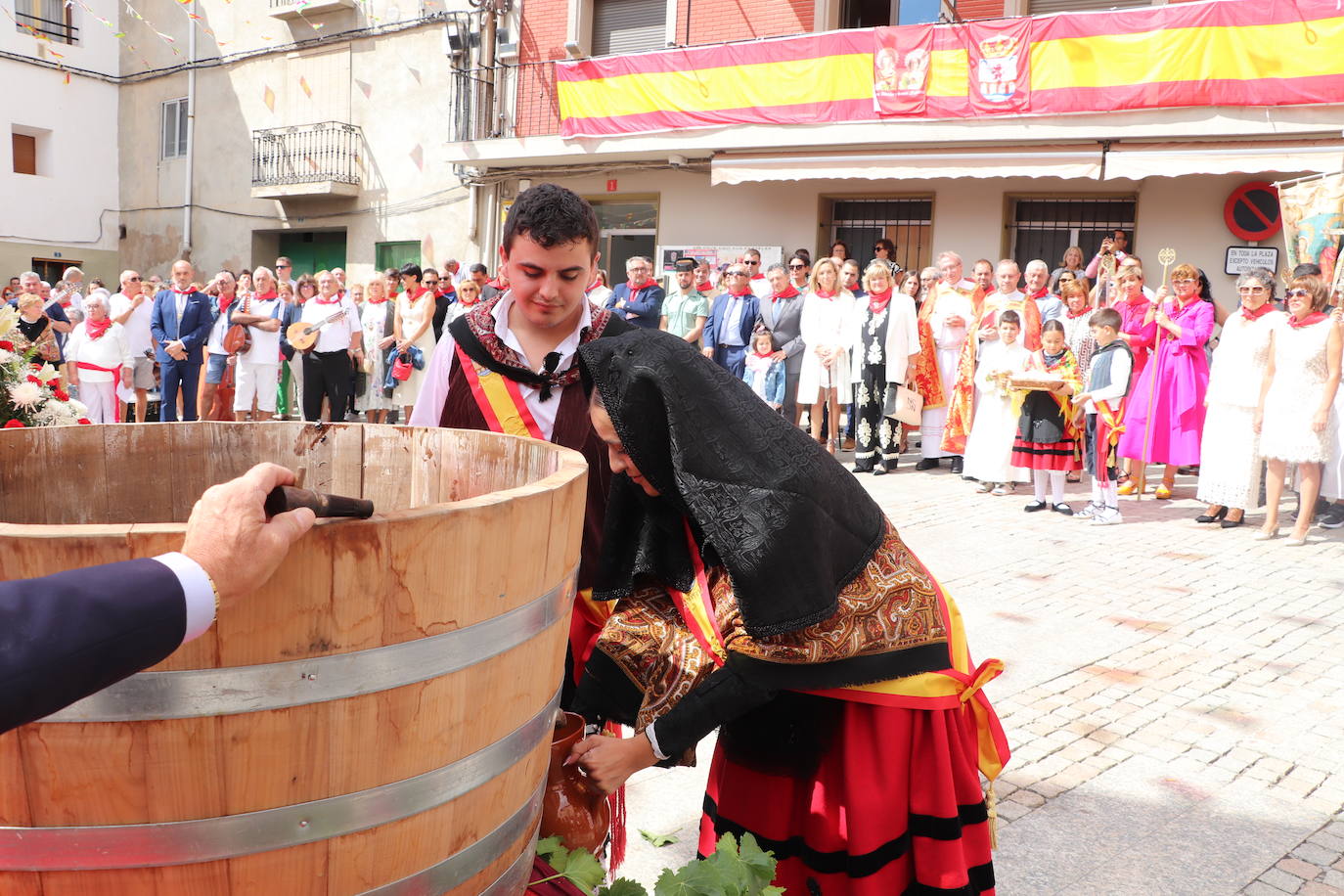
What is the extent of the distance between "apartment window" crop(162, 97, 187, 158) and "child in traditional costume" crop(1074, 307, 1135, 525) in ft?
69.3

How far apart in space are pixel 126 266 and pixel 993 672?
26.6 m

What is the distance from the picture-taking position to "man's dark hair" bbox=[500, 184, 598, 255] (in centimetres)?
247

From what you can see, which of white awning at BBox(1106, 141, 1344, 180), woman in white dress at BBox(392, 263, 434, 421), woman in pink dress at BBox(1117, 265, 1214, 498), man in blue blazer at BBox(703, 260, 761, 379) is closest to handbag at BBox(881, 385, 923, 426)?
man in blue blazer at BBox(703, 260, 761, 379)

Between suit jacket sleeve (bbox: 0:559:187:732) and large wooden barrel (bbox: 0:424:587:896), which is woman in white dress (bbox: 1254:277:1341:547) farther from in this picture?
suit jacket sleeve (bbox: 0:559:187:732)

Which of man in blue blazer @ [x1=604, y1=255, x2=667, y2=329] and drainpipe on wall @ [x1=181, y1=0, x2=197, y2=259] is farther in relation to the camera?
drainpipe on wall @ [x1=181, y1=0, x2=197, y2=259]

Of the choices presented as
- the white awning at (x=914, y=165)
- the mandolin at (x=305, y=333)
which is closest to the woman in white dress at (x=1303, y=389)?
the white awning at (x=914, y=165)

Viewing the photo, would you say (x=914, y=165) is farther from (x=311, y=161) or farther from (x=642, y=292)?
(x=311, y=161)

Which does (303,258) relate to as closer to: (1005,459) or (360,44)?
(360,44)

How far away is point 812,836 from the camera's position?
218 centimetres

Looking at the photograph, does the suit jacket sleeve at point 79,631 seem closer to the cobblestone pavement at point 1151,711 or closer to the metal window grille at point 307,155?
the cobblestone pavement at point 1151,711

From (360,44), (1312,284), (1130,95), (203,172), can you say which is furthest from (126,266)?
(1312,284)

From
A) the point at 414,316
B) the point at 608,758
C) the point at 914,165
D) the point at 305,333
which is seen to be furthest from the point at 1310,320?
the point at 305,333

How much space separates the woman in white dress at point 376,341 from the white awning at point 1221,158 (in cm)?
901

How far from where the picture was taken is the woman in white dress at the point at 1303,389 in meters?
7.55
